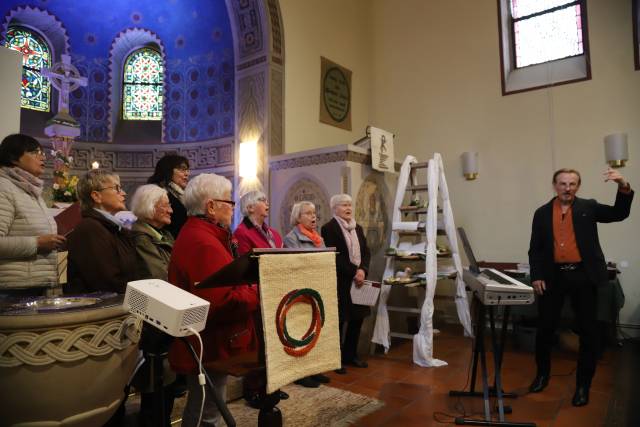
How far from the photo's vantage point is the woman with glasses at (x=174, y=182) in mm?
3129

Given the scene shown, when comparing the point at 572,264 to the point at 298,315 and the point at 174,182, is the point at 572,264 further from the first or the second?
the point at 174,182

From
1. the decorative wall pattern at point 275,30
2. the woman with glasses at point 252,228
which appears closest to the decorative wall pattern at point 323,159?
the decorative wall pattern at point 275,30

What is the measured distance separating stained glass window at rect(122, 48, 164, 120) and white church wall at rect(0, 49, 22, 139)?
4.64m

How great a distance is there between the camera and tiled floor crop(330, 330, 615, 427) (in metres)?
2.74

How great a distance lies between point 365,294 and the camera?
3.86 meters

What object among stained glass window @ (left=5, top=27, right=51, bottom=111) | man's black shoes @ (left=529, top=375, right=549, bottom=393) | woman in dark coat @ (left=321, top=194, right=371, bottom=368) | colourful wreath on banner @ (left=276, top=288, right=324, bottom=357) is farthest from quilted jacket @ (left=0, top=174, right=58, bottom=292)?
stained glass window @ (left=5, top=27, right=51, bottom=111)

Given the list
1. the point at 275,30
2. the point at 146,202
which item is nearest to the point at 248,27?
the point at 275,30

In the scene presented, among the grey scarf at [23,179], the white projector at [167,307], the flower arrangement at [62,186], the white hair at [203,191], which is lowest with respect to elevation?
the white projector at [167,307]

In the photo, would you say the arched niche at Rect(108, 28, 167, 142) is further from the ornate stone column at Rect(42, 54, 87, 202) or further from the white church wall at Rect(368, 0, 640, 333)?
the white church wall at Rect(368, 0, 640, 333)

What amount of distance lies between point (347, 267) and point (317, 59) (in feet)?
12.1

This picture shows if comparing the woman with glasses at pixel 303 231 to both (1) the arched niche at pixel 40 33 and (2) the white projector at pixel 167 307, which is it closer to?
(2) the white projector at pixel 167 307

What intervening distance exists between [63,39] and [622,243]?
27.6ft

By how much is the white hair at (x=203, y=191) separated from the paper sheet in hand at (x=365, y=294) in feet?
7.17

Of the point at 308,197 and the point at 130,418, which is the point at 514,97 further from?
the point at 130,418
